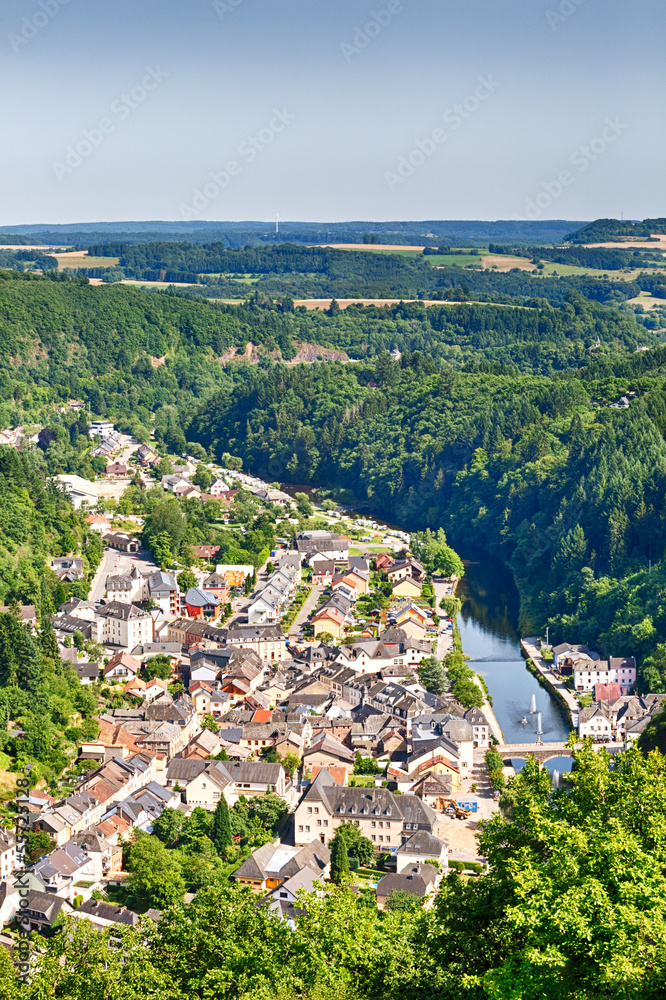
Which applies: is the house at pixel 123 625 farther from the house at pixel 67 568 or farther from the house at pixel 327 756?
the house at pixel 327 756

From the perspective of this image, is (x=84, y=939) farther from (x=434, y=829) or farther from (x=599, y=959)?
(x=434, y=829)

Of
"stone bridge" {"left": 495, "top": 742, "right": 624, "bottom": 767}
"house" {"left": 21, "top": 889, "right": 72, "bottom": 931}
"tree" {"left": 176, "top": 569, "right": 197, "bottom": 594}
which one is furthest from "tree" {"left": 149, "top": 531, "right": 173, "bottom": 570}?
"house" {"left": 21, "top": 889, "right": 72, "bottom": 931}

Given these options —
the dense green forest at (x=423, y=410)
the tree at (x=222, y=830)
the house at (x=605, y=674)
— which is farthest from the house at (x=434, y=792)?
the dense green forest at (x=423, y=410)

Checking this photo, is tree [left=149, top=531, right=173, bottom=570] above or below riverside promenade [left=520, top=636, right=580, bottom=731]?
above

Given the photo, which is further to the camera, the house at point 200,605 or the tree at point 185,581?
the tree at point 185,581

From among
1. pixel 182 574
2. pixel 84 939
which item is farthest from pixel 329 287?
pixel 84 939
